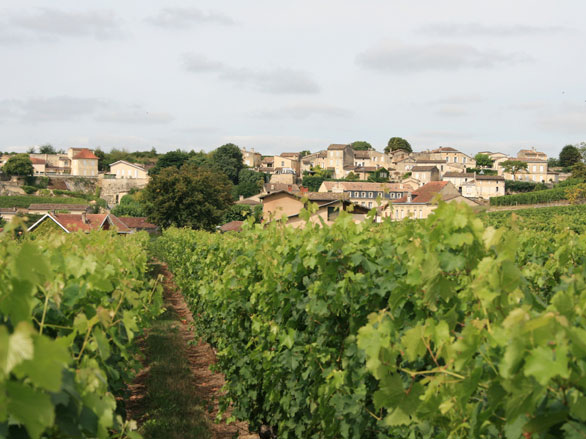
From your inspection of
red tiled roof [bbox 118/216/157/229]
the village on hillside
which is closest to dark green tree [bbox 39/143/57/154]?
the village on hillside

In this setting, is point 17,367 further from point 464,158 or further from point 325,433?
point 464,158

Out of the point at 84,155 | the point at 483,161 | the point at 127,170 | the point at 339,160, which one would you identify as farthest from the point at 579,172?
the point at 84,155

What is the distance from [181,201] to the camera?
1934 inches

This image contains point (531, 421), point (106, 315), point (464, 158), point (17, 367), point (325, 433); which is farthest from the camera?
point (464, 158)

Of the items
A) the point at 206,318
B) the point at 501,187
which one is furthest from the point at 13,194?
the point at 206,318

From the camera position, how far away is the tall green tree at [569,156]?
131 metres

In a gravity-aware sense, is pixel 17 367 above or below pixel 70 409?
above

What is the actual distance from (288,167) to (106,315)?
12876 cm

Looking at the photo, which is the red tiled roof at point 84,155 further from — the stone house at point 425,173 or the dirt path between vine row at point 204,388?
the dirt path between vine row at point 204,388

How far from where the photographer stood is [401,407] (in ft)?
8.45

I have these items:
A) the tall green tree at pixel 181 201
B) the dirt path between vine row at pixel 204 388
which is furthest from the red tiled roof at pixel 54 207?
the dirt path between vine row at pixel 204 388

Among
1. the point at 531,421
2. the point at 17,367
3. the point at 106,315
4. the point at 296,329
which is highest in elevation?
the point at 17,367

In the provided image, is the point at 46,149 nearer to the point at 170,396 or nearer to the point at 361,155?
the point at 361,155

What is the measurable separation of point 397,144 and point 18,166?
85248 millimetres
